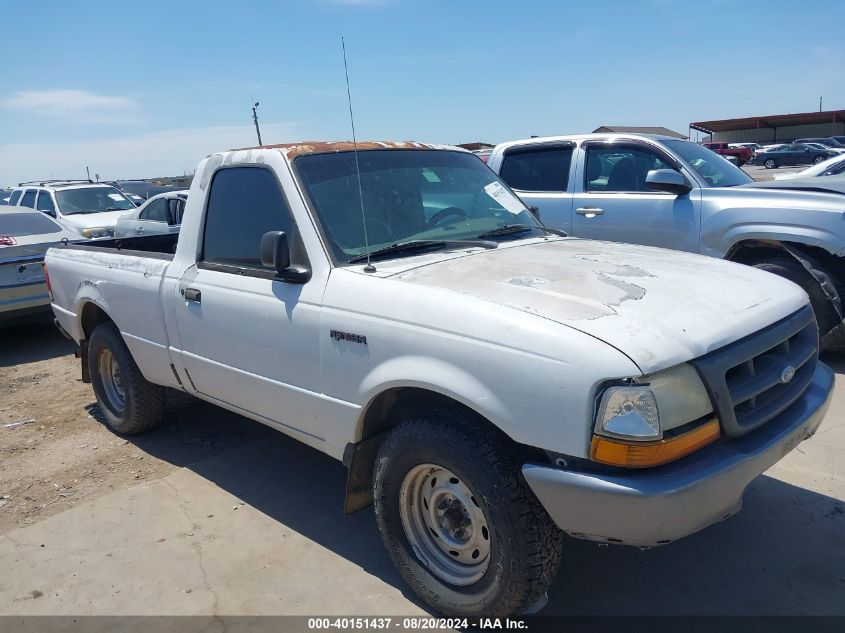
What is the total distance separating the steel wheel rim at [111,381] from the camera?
16.6 feet

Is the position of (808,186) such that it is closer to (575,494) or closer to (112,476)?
(575,494)

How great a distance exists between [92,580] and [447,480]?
192 cm

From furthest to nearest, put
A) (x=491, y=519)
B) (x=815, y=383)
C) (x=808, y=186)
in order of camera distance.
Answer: (x=808, y=186) < (x=815, y=383) < (x=491, y=519)

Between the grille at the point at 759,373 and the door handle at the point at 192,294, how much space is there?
2631 mm

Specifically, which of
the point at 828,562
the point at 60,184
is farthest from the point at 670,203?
the point at 60,184

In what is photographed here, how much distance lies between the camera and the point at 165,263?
4.16 metres

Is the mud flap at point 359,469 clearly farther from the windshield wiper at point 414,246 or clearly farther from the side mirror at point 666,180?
the side mirror at point 666,180

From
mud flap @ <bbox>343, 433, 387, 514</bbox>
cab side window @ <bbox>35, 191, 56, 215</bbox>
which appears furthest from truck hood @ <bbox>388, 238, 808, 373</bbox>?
cab side window @ <bbox>35, 191, 56, 215</bbox>

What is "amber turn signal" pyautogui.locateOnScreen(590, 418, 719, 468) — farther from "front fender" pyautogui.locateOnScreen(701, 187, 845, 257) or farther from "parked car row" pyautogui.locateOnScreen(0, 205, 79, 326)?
"parked car row" pyautogui.locateOnScreen(0, 205, 79, 326)

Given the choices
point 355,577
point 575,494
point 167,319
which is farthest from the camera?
point 167,319

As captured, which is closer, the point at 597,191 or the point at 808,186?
the point at 808,186

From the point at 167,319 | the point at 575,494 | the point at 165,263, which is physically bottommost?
the point at 575,494

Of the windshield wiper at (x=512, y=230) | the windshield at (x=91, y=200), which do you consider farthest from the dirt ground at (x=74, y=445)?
the windshield at (x=91, y=200)

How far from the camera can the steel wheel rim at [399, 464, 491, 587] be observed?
8.86ft
